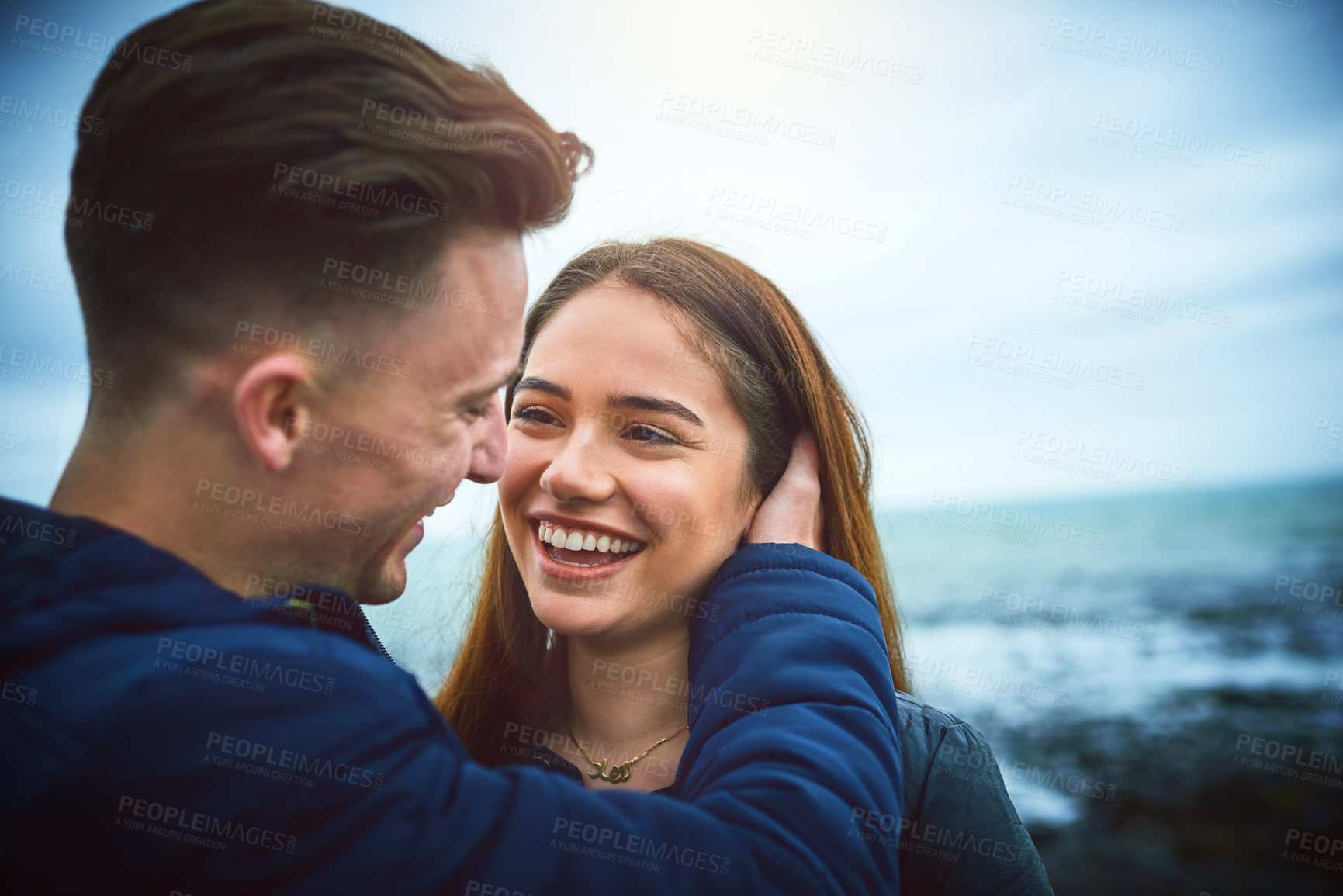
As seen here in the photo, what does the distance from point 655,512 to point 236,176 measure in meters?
1.33

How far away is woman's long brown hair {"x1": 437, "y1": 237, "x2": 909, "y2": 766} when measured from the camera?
2.58 metres

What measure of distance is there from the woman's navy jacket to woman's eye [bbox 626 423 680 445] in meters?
1.07

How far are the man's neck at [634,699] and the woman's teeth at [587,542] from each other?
1.12ft

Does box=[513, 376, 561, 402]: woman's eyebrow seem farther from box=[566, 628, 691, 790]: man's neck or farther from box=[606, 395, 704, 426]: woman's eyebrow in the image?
box=[566, 628, 691, 790]: man's neck

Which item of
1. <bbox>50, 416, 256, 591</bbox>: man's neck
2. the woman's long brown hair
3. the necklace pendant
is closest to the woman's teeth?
the woman's long brown hair

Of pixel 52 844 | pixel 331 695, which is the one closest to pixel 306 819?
pixel 331 695

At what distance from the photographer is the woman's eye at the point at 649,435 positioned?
2.38 m

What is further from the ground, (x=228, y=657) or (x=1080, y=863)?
(x=228, y=657)

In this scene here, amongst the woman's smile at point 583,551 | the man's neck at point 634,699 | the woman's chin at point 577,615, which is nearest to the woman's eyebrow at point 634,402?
the woman's smile at point 583,551

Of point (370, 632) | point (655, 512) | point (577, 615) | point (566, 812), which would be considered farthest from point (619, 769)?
point (566, 812)

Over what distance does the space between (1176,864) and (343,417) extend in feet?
39.3

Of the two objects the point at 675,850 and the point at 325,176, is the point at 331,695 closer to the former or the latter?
the point at 675,850

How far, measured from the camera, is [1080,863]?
365 inches

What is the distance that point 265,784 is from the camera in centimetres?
120
